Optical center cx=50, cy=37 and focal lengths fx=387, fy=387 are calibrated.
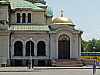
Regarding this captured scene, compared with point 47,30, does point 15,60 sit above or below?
below

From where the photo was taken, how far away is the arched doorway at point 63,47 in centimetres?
6462

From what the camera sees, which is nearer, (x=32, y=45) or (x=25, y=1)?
(x=32, y=45)

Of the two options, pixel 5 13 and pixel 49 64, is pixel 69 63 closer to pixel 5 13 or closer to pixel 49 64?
pixel 49 64

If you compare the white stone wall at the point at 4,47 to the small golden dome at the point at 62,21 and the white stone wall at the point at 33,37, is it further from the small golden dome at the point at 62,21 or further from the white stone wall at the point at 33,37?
the small golden dome at the point at 62,21

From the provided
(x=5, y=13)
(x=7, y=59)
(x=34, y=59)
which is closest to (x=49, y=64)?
(x=34, y=59)

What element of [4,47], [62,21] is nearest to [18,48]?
[4,47]

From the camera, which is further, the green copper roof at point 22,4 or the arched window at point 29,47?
the green copper roof at point 22,4

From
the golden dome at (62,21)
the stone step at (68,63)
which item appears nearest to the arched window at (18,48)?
the stone step at (68,63)

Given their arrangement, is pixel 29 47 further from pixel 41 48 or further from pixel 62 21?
pixel 62 21

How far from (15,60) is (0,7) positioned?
30.4ft

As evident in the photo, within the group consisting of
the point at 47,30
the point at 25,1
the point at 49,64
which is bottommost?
the point at 49,64

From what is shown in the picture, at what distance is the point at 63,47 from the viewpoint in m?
64.9

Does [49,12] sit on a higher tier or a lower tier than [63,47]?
higher

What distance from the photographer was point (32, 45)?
63562 mm
